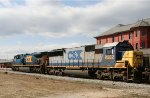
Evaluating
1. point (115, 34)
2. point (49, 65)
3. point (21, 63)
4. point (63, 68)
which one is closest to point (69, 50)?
point (63, 68)

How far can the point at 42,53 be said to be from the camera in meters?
44.8

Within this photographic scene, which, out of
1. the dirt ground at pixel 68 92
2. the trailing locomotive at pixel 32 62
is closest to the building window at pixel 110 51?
the dirt ground at pixel 68 92

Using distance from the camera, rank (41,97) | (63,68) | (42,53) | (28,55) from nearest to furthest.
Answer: (41,97) → (63,68) → (42,53) → (28,55)

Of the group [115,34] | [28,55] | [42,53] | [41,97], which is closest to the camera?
[41,97]

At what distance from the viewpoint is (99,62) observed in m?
29.9

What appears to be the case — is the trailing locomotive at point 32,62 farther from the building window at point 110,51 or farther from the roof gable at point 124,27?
the roof gable at point 124,27

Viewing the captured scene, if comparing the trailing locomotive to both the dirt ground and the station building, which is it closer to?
the station building

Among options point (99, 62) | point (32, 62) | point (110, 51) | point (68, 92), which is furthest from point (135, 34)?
point (68, 92)

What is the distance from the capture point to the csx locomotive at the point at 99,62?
2628 cm

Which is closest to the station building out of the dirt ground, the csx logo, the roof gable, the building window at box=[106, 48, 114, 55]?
the roof gable

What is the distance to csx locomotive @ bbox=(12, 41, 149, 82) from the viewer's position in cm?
2628

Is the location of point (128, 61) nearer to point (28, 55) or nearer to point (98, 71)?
point (98, 71)

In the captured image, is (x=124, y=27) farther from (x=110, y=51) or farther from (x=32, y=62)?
(x=110, y=51)

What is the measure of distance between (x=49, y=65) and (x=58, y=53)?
3.12 metres
